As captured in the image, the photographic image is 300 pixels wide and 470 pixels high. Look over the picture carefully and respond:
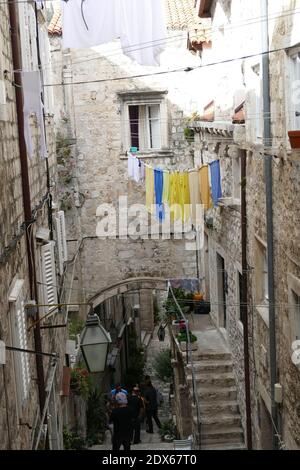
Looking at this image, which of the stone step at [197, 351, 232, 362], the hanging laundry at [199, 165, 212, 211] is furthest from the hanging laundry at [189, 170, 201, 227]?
the stone step at [197, 351, 232, 362]

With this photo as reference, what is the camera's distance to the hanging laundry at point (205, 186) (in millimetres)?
14984

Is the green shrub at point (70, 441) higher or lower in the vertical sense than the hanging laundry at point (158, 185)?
lower

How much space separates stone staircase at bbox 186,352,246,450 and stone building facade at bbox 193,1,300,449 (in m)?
0.42

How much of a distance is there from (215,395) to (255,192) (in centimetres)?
478

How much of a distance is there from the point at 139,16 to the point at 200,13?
8202 mm

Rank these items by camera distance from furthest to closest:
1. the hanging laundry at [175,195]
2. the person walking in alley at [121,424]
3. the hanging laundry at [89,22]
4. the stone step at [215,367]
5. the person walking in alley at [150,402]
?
the person walking in alley at [150,402]
the hanging laundry at [175,195]
the stone step at [215,367]
the person walking in alley at [121,424]
the hanging laundry at [89,22]

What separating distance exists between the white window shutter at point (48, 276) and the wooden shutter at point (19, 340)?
2443mm

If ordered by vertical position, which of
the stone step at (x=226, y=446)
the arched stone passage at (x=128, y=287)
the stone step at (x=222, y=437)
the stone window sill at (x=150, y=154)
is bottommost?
the stone step at (x=226, y=446)

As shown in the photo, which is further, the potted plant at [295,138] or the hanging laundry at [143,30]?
the hanging laundry at [143,30]

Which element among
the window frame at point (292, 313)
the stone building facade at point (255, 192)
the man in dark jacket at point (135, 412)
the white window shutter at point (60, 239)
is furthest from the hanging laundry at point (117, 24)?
the man in dark jacket at point (135, 412)

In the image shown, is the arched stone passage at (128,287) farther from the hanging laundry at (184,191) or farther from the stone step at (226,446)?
the stone step at (226,446)

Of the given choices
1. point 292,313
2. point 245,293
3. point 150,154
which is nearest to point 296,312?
point 292,313

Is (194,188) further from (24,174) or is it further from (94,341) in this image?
(94,341)
